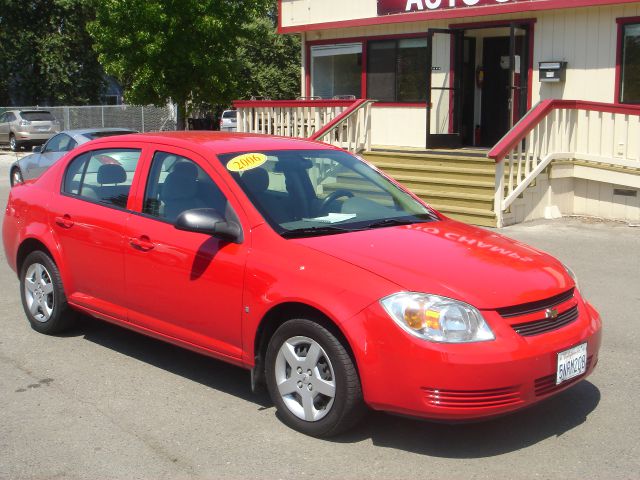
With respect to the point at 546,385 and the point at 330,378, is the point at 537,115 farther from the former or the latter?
the point at 330,378

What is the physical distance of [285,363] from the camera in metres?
4.72

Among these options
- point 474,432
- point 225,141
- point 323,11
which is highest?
point 323,11

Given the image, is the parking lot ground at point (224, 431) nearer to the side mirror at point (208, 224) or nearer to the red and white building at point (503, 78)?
the side mirror at point (208, 224)

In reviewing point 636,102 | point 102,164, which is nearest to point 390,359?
point 102,164

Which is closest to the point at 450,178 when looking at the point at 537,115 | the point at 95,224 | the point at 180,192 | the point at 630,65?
the point at 537,115

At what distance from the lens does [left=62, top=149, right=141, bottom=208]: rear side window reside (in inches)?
234

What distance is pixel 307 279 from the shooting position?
455 centimetres

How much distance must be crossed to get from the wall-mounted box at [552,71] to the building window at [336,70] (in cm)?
480

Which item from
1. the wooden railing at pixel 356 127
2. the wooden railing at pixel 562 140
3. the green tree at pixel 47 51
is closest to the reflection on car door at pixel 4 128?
the green tree at pixel 47 51

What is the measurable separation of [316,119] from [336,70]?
3103 mm

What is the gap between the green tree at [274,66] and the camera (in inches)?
1751

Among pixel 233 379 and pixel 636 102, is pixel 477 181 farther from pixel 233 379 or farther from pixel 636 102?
pixel 233 379

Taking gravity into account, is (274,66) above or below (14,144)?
above

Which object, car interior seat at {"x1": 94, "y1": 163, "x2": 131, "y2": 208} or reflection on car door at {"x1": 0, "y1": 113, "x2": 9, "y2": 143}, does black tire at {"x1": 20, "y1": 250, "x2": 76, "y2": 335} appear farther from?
reflection on car door at {"x1": 0, "y1": 113, "x2": 9, "y2": 143}
